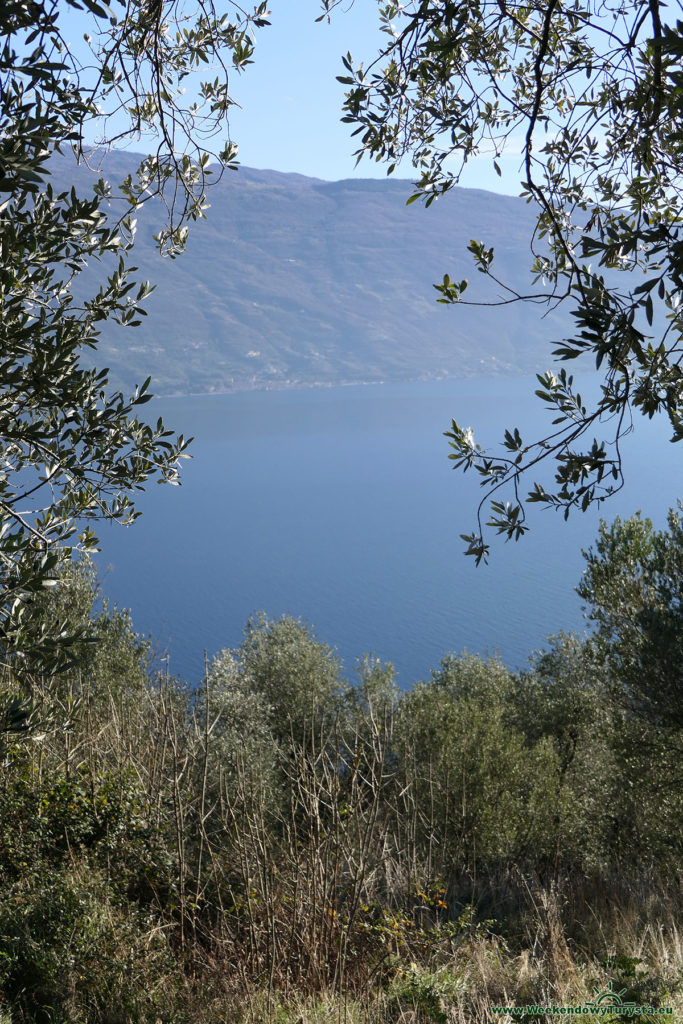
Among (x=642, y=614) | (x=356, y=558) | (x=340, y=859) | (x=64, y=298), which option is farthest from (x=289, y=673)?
(x=356, y=558)

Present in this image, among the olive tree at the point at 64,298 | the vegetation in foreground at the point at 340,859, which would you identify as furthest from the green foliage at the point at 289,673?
the olive tree at the point at 64,298

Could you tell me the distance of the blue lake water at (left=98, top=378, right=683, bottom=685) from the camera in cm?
6800

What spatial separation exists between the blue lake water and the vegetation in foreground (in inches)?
978

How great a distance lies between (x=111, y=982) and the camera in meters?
6.21

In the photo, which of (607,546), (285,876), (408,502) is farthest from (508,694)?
(408,502)

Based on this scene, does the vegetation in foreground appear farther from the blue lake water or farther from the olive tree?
the blue lake water

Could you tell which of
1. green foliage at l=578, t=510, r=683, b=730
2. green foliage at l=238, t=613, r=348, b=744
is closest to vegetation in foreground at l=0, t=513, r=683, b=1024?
green foliage at l=578, t=510, r=683, b=730

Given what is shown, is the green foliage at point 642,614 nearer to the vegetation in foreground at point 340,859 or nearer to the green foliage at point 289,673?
the vegetation in foreground at point 340,859

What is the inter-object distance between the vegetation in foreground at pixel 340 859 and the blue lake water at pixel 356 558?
2483 centimetres

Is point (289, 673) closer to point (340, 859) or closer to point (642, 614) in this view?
point (642, 614)

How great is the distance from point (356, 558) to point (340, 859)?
3313 inches

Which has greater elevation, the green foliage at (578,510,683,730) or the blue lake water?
the blue lake water

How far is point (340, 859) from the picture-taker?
6152mm

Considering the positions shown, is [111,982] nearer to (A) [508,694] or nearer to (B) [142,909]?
(B) [142,909]
